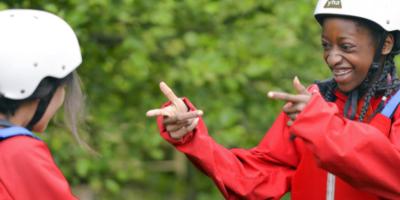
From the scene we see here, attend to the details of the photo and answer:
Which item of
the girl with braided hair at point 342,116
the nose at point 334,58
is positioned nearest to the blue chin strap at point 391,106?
the girl with braided hair at point 342,116

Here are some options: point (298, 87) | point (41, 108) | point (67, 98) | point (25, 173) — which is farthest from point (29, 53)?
point (298, 87)

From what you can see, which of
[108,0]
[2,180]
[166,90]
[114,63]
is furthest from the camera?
[114,63]

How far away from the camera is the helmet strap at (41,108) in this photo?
5074 millimetres

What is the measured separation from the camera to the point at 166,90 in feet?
17.4

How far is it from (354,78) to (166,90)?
89 centimetres

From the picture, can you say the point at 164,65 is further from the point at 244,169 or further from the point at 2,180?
the point at 2,180

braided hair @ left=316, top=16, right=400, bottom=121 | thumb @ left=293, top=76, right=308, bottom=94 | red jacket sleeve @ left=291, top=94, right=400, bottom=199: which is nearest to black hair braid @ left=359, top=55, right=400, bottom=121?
braided hair @ left=316, top=16, right=400, bottom=121

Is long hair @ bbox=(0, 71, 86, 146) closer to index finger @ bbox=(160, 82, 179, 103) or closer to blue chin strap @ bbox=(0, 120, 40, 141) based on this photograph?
blue chin strap @ bbox=(0, 120, 40, 141)

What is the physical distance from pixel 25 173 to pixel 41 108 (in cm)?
40

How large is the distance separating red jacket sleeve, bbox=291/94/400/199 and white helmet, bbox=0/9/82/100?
1.10 meters

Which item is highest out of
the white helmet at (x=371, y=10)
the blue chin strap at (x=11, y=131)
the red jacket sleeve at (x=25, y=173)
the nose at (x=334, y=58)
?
the white helmet at (x=371, y=10)

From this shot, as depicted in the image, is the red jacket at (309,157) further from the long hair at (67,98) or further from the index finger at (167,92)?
the long hair at (67,98)

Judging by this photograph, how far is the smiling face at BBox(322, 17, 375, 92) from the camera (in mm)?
5395

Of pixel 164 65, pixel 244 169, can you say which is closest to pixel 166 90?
pixel 244 169
